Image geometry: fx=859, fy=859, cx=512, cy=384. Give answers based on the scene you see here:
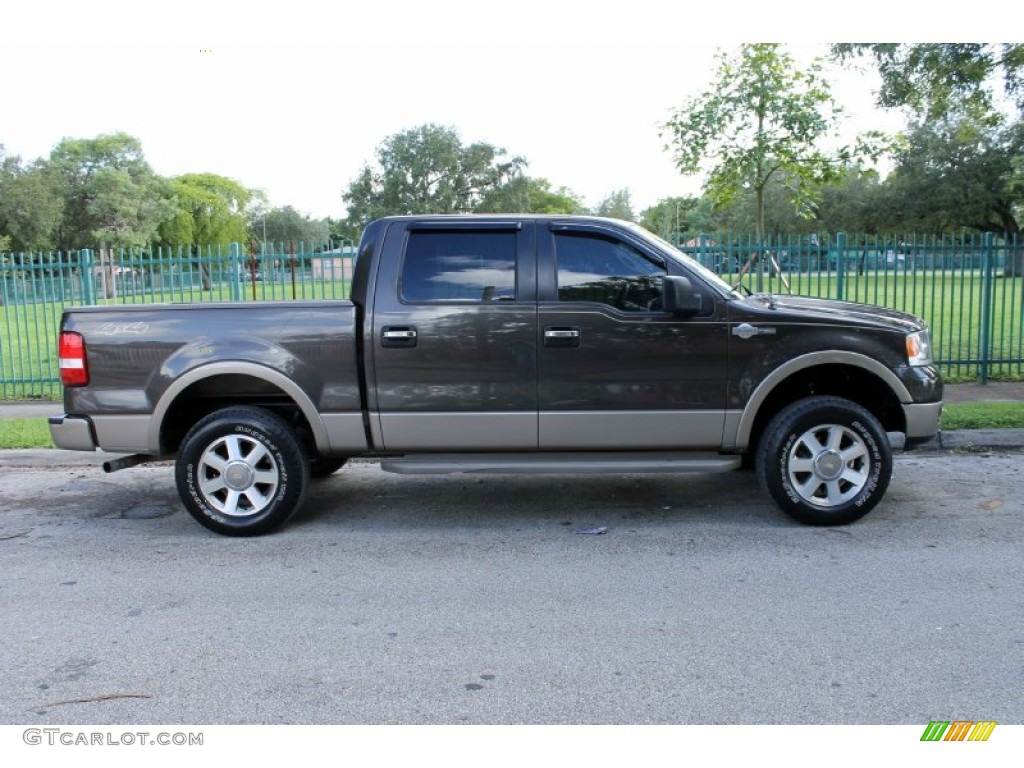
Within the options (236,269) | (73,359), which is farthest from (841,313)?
(236,269)

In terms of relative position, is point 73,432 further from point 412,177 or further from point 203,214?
point 203,214

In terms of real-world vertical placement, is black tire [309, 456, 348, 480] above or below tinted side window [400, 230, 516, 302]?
below

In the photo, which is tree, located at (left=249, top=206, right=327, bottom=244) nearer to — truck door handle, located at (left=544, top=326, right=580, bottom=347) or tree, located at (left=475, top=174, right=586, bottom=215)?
tree, located at (left=475, top=174, right=586, bottom=215)

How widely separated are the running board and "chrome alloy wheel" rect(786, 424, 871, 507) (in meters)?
→ 0.41

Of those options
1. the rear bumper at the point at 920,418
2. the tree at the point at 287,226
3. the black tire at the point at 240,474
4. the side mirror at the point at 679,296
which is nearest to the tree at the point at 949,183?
the rear bumper at the point at 920,418

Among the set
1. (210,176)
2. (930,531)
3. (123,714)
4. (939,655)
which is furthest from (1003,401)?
(210,176)

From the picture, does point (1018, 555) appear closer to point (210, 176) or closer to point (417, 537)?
point (417, 537)

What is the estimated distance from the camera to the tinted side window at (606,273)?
18.7 feet

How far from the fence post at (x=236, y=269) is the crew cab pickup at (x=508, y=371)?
5738 mm

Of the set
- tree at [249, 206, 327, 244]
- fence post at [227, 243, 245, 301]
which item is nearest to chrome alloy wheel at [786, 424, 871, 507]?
fence post at [227, 243, 245, 301]

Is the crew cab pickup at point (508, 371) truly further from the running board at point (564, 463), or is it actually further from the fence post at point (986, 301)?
the fence post at point (986, 301)

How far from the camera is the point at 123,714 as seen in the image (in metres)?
3.39

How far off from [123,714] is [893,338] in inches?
192

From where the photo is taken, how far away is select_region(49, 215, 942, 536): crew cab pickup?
561 centimetres
